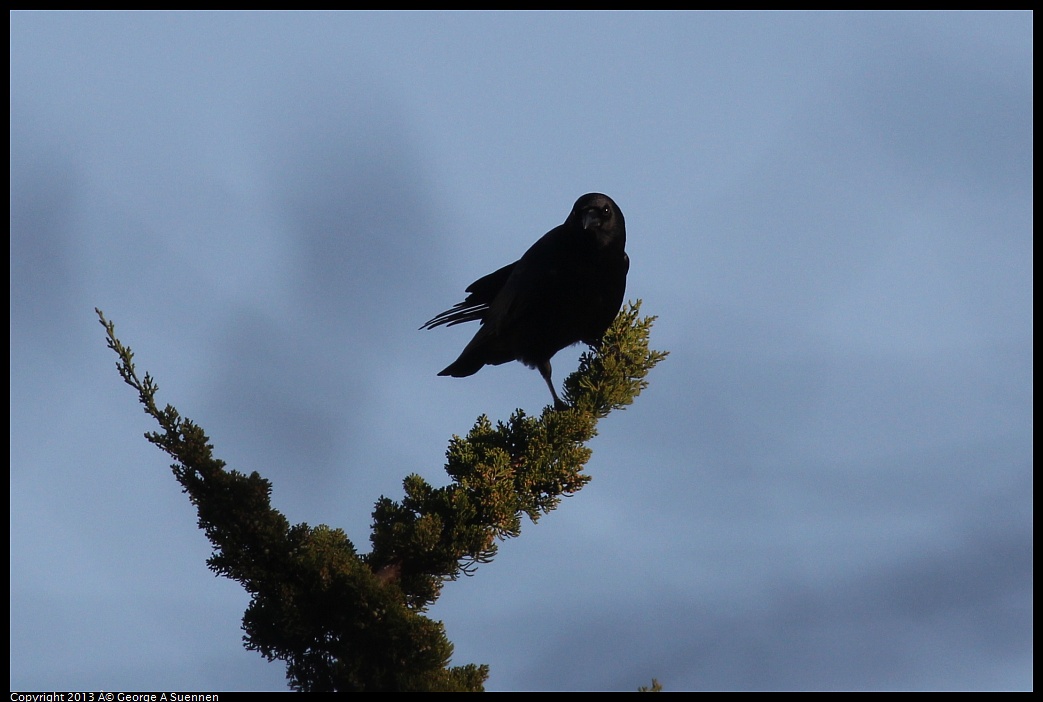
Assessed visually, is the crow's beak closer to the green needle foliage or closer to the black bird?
the black bird

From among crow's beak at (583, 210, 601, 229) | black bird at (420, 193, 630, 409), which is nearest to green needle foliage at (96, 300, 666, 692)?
black bird at (420, 193, 630, 409)

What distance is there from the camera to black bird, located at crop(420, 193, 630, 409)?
268 inches

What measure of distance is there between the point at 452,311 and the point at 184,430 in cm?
458

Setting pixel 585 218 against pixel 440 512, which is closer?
pixel 440 512

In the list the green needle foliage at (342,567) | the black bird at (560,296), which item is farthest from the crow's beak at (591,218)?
the green needle foliage at (342,567)

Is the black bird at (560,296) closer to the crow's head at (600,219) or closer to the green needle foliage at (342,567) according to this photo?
the crow's head at (600,219)

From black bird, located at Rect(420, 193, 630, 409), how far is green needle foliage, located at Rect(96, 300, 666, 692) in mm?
3166

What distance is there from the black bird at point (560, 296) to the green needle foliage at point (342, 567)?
125 inches

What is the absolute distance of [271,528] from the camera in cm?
329

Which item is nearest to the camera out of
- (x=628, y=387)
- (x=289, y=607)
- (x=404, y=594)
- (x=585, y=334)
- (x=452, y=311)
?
(x=289, y=607)

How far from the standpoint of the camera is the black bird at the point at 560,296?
22.4ft

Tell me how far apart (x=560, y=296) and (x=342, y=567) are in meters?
3.85
